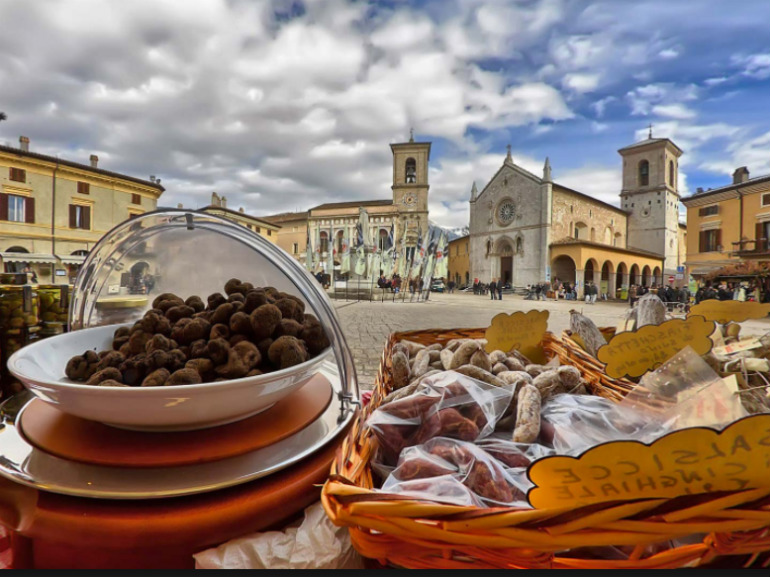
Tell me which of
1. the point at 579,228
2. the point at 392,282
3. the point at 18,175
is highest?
the point at 579,228

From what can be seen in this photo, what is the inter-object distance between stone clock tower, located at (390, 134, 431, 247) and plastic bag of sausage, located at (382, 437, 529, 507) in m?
13.4

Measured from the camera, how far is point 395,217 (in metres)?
14.8

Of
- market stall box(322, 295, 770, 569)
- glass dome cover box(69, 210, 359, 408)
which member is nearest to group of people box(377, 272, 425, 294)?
glass dome cover box(69, 210, 359, 408)

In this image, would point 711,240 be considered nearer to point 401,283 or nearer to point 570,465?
point 401,283

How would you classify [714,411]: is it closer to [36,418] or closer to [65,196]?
[36,418]

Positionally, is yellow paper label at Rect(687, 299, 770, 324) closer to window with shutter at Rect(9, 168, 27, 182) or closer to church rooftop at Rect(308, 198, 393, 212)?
window with shutter at Rect(9, 168, 27, 182)

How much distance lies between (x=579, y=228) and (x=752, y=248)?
7.14 meters

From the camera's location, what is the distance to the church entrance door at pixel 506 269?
58.6 feet

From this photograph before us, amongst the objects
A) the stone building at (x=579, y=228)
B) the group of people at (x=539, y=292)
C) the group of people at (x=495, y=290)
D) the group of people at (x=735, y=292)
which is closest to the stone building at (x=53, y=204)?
the group of people at (x=495, y=290)

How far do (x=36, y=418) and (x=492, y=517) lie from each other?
0.64m

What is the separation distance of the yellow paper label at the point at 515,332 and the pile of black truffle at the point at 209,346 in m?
0.53

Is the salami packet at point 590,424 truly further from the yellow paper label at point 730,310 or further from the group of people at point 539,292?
the group of people at point 539,292

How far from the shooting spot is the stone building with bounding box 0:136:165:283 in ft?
29.4

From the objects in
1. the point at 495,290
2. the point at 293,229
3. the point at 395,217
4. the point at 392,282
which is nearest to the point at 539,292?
the point at 495,290
